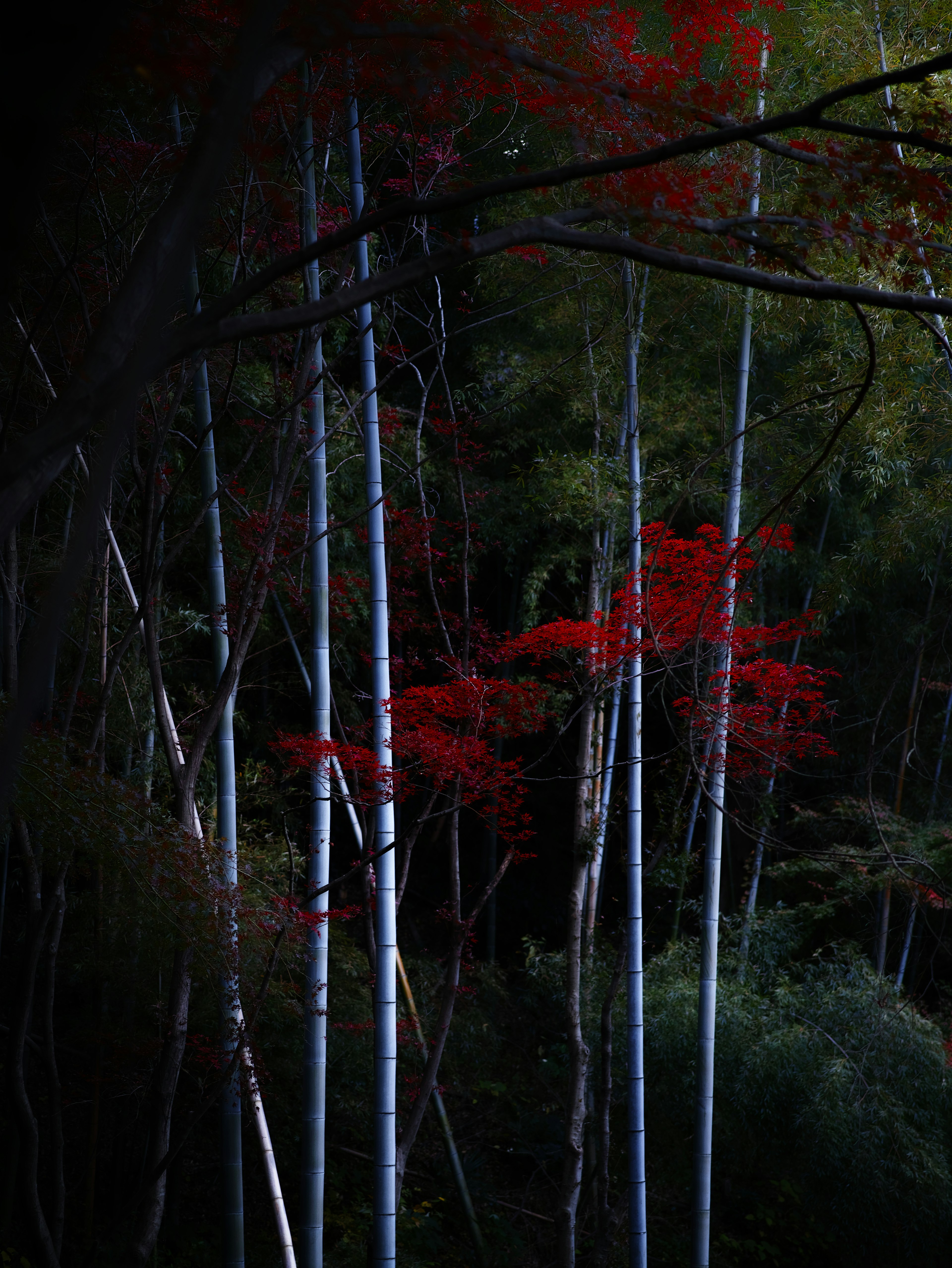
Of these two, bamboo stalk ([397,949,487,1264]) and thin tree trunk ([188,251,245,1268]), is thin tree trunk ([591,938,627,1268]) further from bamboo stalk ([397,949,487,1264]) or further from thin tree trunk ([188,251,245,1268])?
thin tree trunk ([188,251,245,1268])

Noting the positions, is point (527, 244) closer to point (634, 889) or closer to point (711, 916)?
point (634, 889)

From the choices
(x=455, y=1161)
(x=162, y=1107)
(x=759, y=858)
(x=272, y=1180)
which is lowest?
(x=455, y=1161)

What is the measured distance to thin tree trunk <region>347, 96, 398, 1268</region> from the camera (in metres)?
3.40

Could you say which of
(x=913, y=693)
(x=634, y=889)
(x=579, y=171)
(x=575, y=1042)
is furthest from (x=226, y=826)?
(x=913, y=693)

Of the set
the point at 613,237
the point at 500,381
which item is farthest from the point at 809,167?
the point at 500,381

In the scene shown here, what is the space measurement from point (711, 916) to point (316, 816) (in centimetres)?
189

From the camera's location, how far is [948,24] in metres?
4.04

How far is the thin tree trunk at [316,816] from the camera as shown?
3592 mm

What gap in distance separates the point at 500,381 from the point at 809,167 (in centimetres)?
462

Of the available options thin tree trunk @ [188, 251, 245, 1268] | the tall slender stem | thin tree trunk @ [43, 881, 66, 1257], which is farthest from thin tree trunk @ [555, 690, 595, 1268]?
thin tree trunk @ [43, 881, 66, 1257]

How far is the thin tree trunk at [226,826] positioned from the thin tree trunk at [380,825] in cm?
54

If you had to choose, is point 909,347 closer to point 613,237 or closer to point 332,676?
point 613,237

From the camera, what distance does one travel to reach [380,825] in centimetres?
375

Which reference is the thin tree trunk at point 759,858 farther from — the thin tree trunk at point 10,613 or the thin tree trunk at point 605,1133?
the thin tree trunk at point 10,613
